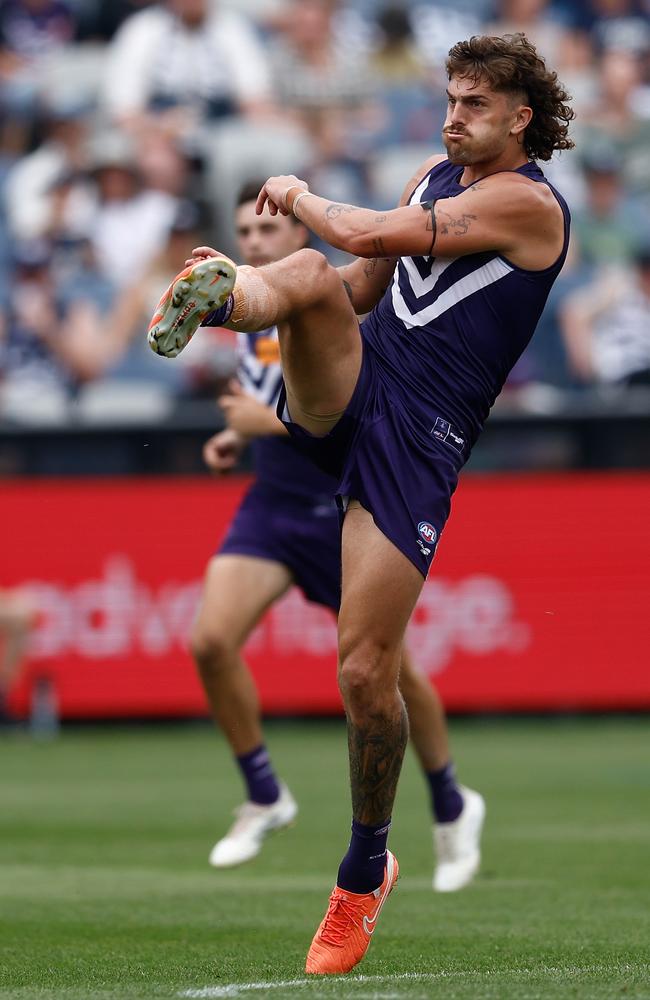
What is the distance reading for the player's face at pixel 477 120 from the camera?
4852 millimetres

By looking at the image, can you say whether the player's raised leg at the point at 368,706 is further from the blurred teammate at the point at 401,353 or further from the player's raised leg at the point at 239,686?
the player's raised leg at the point at 239,686

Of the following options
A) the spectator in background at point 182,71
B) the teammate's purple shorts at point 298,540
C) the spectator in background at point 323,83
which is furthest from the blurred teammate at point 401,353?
the spectator in background at point 182,71

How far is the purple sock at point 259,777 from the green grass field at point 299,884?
0.31 meters

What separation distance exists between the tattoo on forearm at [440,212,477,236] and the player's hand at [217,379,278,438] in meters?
2.40

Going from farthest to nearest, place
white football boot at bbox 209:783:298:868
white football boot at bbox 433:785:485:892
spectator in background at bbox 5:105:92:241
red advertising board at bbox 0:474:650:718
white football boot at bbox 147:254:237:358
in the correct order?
spectator in background at bbox 5:105:92:241
red advertising board at bbox 0:474:650:718
white football boot at bbox 209:783:298:868
white football boot at bbox 433:785:485:892
white football boot at bbox 147:254:237:358

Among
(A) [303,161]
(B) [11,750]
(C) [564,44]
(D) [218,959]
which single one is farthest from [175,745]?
(C) [564,44]

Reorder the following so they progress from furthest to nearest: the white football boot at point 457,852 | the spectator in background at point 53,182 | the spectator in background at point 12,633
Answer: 1. the spectator in background at point 53,182
2. the spectator in background at point 12,633
3. the white football boot at point 457,852

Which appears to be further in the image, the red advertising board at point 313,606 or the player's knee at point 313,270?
the red advertising board at point 313,606

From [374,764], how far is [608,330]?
1102cm

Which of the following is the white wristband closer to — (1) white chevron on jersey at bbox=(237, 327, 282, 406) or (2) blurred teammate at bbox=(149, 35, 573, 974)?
(2) blurred teammate at bbox=(149, 35, 573, 974)

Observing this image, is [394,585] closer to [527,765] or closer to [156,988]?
[156,988]

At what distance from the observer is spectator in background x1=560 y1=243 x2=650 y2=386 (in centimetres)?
1512

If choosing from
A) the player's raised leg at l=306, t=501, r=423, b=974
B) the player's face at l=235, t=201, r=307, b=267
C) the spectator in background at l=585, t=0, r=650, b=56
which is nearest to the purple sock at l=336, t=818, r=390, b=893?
the player's raised leg at l=306, t=501, r=423, b=974

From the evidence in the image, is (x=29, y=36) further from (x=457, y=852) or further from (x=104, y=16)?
(x=457, y=852)
